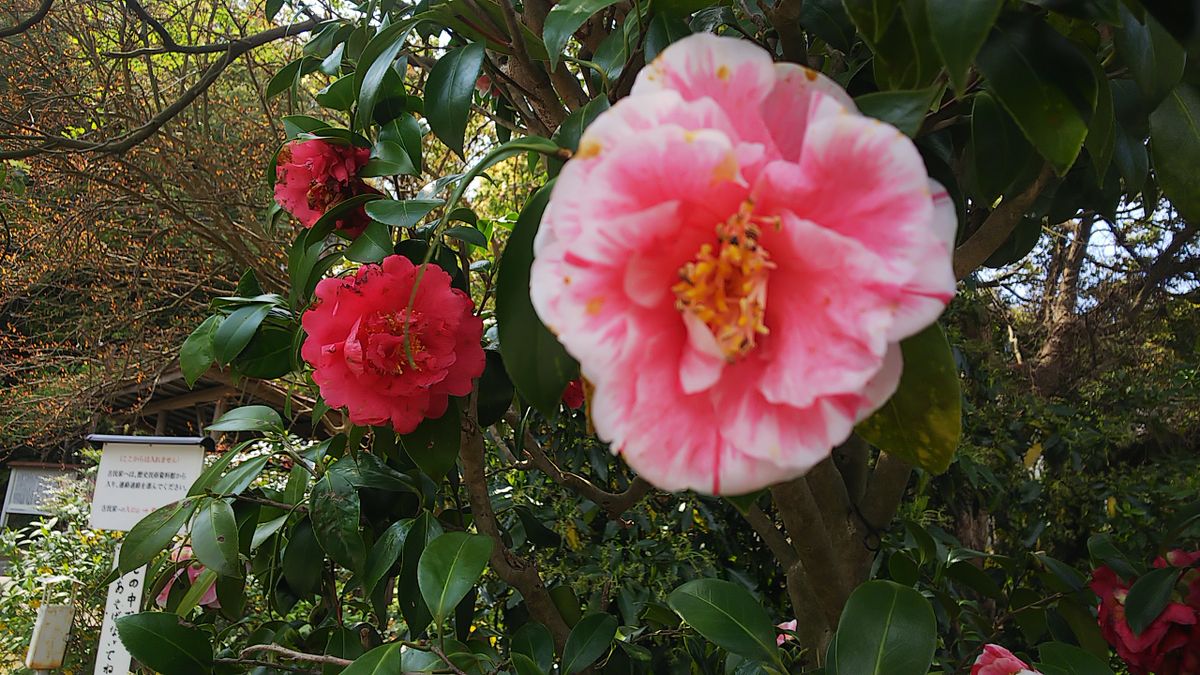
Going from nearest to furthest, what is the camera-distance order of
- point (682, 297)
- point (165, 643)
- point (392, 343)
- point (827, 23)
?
point (682, 297), point (827, 23), point (392, 343), point (165, 643)

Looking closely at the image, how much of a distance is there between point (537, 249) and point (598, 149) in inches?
2.0

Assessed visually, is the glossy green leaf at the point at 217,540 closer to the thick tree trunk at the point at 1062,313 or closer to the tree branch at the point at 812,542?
the tree branch at the point at 812,542

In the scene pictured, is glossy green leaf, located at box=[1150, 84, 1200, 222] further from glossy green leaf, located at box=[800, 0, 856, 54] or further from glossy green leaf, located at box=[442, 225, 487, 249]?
glossy green leaf, located at box=[442, 225, 487, 249]

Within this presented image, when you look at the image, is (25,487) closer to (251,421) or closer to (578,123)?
(251,421)

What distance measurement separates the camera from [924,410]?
0.44 m

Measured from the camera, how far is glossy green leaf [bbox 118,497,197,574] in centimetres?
96

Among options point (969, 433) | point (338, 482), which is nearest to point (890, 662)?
point (338, 482)

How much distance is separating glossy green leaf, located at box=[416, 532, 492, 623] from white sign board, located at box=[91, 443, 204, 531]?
2.02 m

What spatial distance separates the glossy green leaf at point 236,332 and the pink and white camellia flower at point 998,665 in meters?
0.84

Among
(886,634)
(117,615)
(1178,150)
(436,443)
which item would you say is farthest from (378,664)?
(117,615)

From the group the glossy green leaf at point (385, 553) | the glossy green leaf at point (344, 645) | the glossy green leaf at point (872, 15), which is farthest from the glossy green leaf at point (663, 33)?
the glossy green leaf at point (344, 645)

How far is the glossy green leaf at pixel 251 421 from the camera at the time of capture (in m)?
1.14

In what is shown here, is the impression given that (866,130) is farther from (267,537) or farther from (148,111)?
(148,111)

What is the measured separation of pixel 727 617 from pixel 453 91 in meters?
0.56
